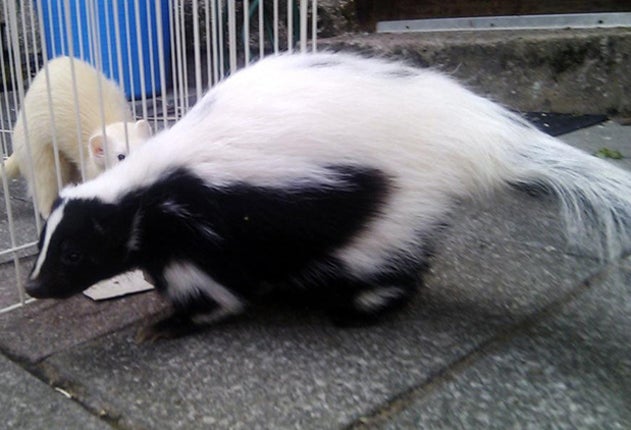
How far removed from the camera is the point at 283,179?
5.37 feet

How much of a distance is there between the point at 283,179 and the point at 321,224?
0.14 meters

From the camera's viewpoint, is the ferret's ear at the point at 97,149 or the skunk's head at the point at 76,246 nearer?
the skunk's head at the point at 76,246

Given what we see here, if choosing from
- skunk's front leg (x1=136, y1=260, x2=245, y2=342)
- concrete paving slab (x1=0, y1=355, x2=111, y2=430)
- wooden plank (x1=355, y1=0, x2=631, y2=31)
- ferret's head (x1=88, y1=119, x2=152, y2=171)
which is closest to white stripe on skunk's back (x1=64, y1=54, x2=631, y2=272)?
skunk's front leg (x1=136, y1=260, x2=245, y2=342)

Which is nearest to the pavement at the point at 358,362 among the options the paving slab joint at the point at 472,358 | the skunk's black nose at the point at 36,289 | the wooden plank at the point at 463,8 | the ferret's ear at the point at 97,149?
the paving slab joint at the point at 472,358

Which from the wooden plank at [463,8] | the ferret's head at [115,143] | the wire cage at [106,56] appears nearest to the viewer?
the wire cage at [106,56]

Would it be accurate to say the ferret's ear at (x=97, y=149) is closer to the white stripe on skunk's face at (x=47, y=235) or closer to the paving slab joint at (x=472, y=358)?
the white stripe on skunk's face at (x=47, y=235)

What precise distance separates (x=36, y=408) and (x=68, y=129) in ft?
6.49

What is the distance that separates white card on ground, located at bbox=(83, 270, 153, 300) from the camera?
2006mm

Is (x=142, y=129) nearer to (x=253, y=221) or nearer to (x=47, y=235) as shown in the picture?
(x=47, y=235)

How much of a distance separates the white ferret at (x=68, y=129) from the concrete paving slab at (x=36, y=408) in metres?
1.37

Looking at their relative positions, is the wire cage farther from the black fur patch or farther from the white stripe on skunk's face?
the black fur patch

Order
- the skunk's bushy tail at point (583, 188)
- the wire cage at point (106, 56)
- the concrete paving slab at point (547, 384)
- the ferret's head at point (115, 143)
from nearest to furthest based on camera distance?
the concrete paving slab at point (547, 384), the skunk's bushy tail at point (583, 188), the wire cage at point (106, 56), the ferret's head at point (115, 143)

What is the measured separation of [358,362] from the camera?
5.26 feet

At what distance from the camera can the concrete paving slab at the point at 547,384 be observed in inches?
53.7
